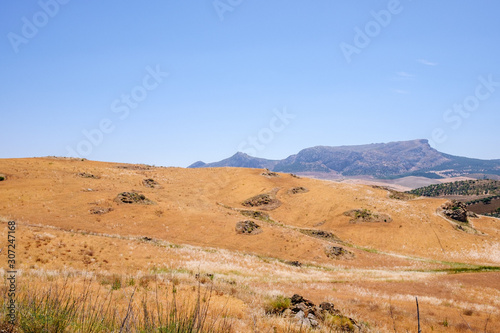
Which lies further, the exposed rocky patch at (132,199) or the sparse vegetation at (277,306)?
the exposed rocky patch at (132,199)

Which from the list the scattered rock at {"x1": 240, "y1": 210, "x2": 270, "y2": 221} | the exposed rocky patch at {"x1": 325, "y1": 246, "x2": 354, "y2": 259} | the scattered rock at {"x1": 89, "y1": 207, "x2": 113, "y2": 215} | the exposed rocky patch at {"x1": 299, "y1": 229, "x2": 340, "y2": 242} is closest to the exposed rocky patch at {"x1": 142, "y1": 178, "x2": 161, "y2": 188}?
the scattered rock at {"x1": 89, "y1": 207, "x2": 113, "y2": 215}

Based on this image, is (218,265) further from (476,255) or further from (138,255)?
(476,255)

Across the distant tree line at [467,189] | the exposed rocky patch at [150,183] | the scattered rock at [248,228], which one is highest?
the exposed rocky patch at [150,183]

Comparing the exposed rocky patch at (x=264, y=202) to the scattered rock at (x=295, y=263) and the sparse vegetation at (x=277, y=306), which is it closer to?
the scattered rock at (x=295, y=263)

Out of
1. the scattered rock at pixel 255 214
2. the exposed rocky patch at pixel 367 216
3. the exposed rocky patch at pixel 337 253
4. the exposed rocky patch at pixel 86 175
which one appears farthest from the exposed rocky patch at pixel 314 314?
the exposed rocky patch at pixel 86 175

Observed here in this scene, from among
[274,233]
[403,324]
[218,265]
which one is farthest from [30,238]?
[274,233]

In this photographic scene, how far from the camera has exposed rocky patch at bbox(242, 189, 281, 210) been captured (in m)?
55.6

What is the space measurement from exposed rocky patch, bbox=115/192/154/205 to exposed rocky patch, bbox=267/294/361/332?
3559 cm

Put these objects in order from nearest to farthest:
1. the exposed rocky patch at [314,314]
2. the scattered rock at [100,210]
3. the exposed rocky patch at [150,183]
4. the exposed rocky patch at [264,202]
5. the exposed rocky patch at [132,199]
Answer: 1. the exposed rocky patch at [314,314]
2. the scattered rock at [100,210]
3. the exposed rocky patch at [132,199]
4. the exposed rocky patch at [264,202]
5. the exposed rocky patch at [150,183]

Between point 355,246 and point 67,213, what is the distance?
38.3 m

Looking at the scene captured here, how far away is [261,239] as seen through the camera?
37.6m

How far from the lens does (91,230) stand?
106ft

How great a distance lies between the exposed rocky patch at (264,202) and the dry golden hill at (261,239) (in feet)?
0.65

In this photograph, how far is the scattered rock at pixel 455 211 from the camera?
165ft
